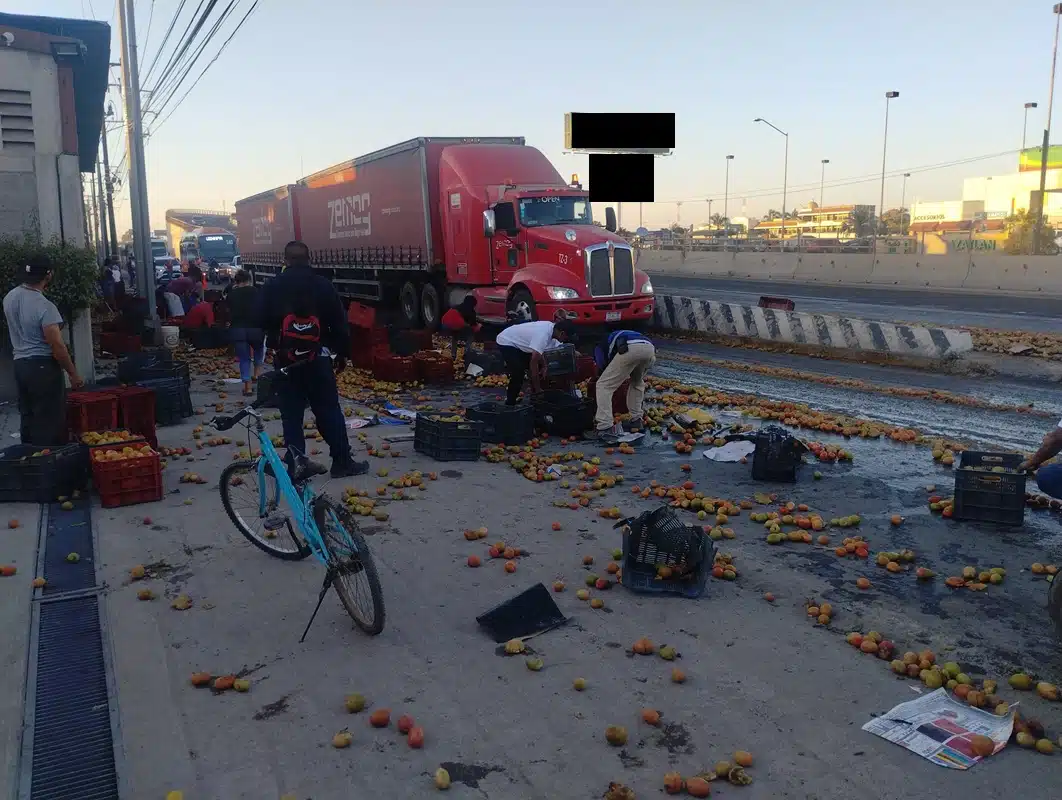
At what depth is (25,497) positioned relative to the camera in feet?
26.1

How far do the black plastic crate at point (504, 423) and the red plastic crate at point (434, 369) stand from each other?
15.0 feet

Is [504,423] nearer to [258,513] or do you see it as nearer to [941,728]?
[258,513]

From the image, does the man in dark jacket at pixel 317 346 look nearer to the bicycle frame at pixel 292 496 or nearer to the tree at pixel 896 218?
the bicycle frame at pixel 292 496

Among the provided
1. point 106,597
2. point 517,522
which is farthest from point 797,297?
point 106,597

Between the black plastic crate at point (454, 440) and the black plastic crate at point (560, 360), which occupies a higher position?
the black plastic crate at point (560, 360)

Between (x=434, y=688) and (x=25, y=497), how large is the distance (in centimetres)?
531

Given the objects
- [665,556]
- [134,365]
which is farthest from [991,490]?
[134,365]

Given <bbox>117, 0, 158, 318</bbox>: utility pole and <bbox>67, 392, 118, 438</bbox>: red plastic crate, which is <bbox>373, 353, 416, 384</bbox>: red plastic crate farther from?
<bbox>117, 0, 158, 318</bbox>: utility pole

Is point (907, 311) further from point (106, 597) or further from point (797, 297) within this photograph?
point (106, 597)

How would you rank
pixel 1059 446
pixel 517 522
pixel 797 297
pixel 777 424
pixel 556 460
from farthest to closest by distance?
pixel 797 297 → pixel 777 424 → pixel 556 460 → pixel 517 522 → pixel 1059 446

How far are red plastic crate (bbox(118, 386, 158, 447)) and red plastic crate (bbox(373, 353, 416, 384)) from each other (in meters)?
5.34

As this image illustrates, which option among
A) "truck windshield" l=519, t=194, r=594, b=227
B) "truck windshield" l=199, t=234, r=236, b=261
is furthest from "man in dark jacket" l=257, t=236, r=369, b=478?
"truck windshield" l=199, t=234, r=236, b=261

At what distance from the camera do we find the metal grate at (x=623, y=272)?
736 inches

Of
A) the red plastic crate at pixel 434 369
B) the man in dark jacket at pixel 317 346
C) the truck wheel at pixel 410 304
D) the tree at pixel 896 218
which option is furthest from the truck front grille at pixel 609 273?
the tree at pixel 896 218
